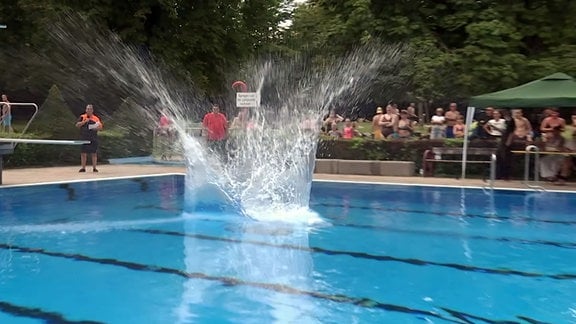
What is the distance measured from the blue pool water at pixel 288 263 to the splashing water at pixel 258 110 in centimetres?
56

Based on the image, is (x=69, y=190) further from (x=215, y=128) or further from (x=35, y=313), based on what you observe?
(x=35, y=313)

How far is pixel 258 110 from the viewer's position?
739 inches

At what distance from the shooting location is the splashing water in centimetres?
973

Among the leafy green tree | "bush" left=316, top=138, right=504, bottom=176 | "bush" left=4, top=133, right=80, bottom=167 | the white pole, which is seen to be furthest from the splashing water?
the white pole

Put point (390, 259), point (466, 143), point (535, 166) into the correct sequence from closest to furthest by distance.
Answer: point (390, 259) → point (535, 166) → point (466, 143)

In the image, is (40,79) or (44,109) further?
(40,79)

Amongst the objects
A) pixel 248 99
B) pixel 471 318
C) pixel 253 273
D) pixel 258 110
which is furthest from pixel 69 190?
pixel 471 318

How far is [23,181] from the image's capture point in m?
12.9

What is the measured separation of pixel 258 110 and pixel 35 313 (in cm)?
1419

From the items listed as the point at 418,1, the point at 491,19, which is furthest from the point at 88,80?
the point at 491,19

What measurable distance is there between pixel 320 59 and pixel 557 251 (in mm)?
15267

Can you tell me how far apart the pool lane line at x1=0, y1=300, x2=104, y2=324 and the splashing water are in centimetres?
465

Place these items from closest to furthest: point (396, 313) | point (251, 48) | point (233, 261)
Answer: point (396, 313) → point (233, 261) → point (251, 48)

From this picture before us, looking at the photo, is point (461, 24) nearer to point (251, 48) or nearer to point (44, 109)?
point (251, 48)
